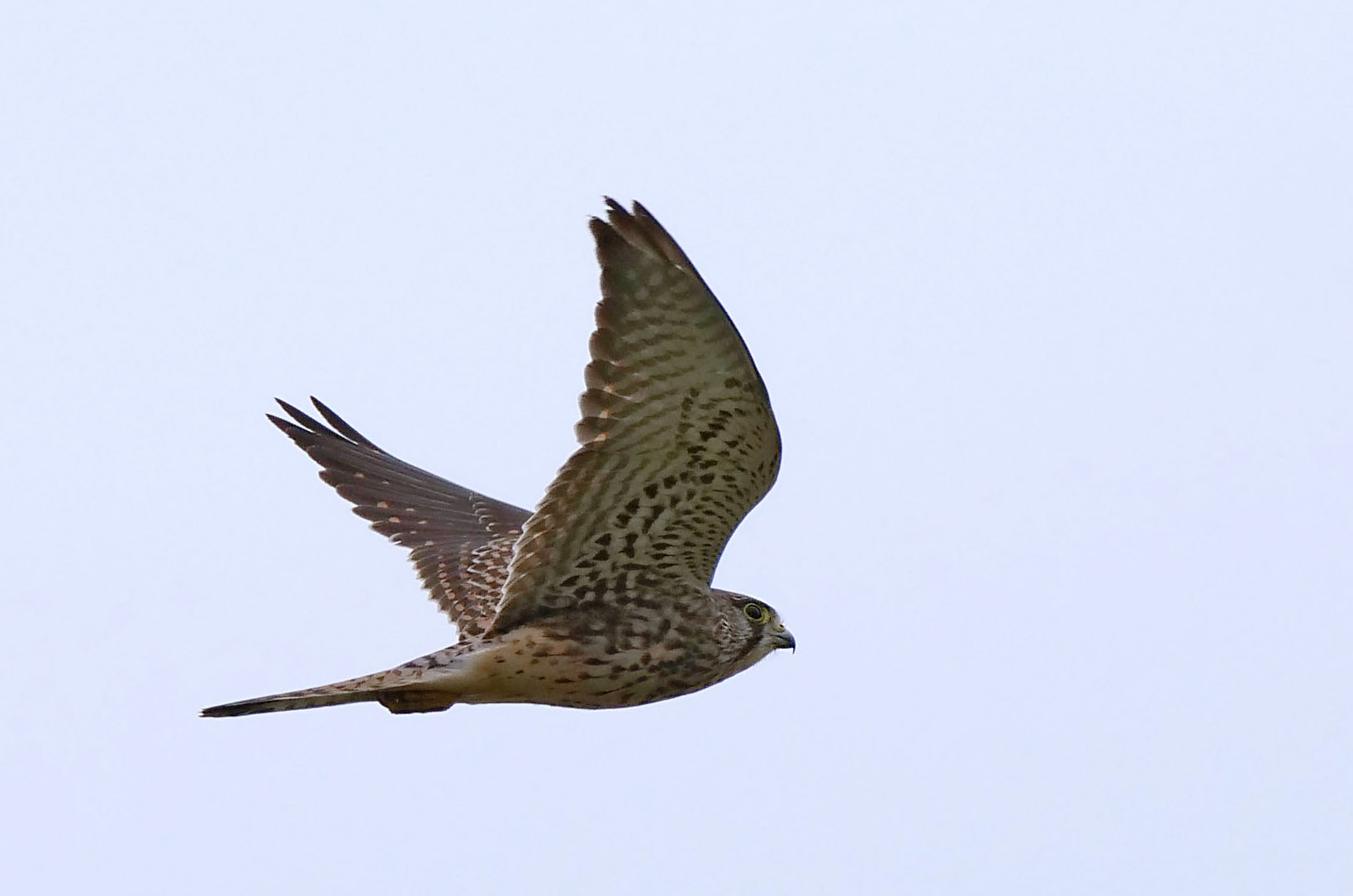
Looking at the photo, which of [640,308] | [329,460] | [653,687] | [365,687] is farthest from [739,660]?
[329,460]

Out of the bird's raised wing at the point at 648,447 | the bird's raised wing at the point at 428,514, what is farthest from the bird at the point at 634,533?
the bird's raised wing at the point at 428,514

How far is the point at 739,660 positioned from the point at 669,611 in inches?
18.3

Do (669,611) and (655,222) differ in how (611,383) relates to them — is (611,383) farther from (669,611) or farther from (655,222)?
(669,611)

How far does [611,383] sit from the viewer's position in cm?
605

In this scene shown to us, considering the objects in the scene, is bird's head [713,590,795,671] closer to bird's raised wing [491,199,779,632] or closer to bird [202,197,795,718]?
bird [202,197,795,718]

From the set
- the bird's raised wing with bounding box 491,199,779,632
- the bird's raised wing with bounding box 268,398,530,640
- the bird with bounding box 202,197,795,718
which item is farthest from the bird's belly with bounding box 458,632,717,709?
the bird's raised wing with bounding box 268,398,530,640

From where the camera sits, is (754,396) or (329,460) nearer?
(754,396)

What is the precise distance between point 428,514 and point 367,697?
2.44 metres

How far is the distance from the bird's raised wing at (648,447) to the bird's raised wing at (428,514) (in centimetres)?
139

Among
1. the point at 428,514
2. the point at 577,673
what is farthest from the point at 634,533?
the point at 428,514

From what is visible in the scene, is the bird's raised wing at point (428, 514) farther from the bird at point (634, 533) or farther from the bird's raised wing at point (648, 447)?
the bird's raised wing at point (648, 447)

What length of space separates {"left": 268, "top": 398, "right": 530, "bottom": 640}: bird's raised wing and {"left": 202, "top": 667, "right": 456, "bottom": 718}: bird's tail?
1.23 meters

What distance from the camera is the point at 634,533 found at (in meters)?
6.73

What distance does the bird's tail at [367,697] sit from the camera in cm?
623
